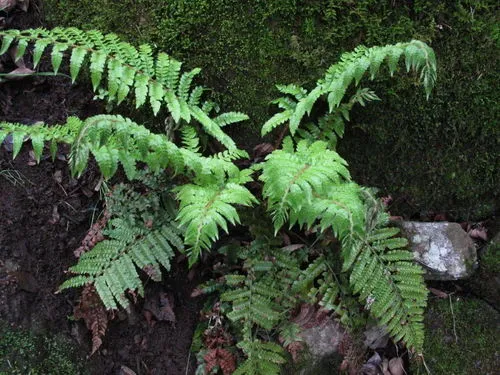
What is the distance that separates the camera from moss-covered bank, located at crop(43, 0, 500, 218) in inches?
155

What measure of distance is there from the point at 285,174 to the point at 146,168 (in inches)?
51.1

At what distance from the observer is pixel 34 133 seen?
3160mm

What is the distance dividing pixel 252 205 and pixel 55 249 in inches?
59.6

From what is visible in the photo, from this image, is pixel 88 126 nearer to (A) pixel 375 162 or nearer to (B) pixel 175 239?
(B) pixel 175 239

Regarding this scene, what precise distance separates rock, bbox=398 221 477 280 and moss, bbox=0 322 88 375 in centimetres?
266

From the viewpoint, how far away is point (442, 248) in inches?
157

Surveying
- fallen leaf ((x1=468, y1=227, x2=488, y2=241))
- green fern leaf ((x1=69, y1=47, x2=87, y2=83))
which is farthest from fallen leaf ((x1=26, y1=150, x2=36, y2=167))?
fallen leaf ((x1=468, y1=227, x2=488, y2=241))

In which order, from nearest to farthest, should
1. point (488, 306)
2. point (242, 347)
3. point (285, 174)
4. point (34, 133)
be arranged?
point (285, 174)
point (34, 133)
point (242, 347)
point (488, 306)

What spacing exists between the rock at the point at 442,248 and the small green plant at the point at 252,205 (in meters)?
0.35

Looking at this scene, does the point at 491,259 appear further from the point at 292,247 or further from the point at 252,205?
the point at 252,205

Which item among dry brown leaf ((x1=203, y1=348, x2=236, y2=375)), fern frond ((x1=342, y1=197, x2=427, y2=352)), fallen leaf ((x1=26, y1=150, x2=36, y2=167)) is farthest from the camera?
fallen leaf ((x1=26, y1=150, x2=36, y2=167))

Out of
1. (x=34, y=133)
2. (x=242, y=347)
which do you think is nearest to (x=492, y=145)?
(x=242, y=347)

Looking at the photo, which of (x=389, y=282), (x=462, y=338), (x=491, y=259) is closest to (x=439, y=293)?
(x=462, y=338)

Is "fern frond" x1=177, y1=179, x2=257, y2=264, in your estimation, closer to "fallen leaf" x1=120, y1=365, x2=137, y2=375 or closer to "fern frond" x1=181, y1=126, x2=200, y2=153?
"fern frond" x1=181, y1=126, x2=200, y2=153
